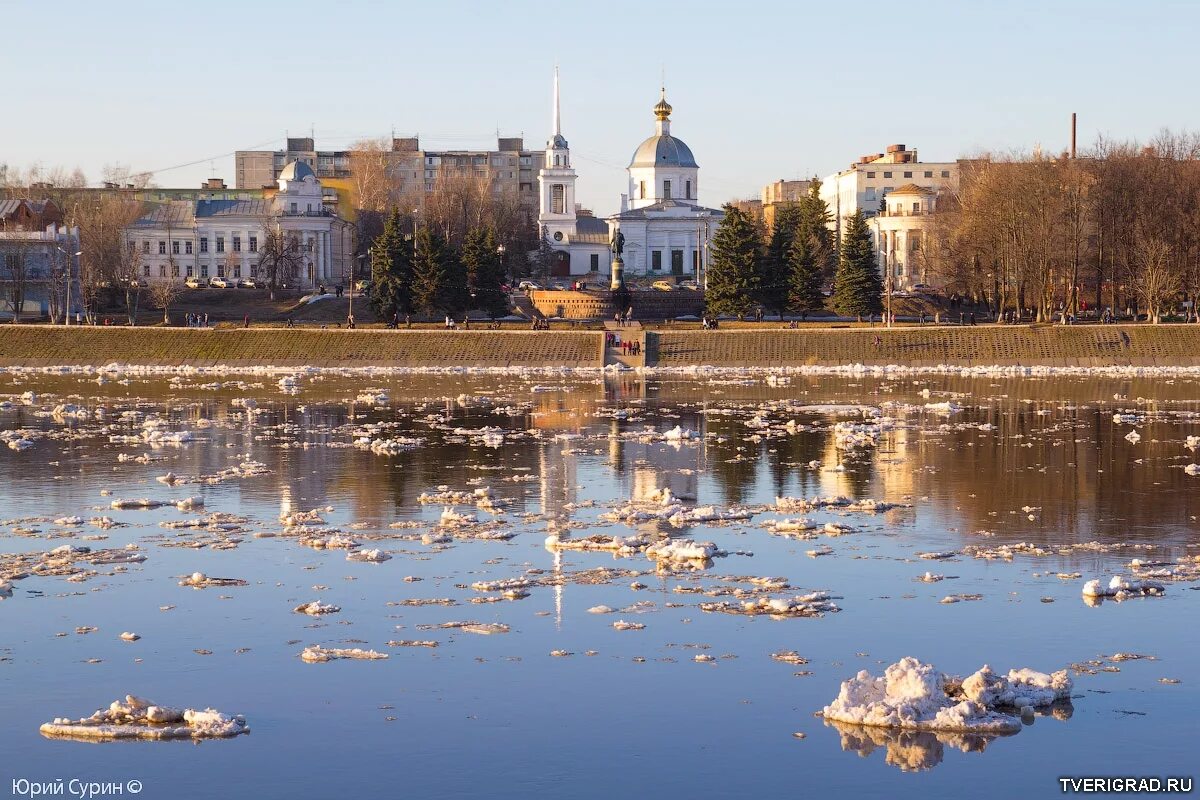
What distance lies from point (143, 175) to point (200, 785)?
471 feet

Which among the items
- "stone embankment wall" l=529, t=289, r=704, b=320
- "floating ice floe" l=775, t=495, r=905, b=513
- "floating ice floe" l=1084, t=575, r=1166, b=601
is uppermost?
"stone embankment wall" l=529, t=289, r=704, b=320

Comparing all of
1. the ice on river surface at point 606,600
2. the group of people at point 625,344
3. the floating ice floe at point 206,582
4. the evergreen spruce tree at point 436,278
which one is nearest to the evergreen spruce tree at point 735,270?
the group of people at point 625,344

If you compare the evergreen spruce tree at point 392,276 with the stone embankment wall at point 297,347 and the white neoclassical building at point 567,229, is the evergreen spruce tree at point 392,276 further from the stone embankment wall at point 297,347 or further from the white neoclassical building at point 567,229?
the white neoclassical building at point 567,229

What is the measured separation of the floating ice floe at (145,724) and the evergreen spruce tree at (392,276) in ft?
217

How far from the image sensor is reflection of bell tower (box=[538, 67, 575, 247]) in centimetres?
12375

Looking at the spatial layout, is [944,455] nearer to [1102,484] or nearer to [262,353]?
[1102,484]

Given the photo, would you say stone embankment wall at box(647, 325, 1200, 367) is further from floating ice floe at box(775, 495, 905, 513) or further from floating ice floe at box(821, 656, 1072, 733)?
floating ice floe at box(821, 656, 1072, 733)

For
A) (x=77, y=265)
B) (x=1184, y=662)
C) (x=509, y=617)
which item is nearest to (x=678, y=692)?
(x=509, y=617)

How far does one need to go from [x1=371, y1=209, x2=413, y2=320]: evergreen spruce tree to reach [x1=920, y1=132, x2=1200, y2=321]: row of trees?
89.9 feet

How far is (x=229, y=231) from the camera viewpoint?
118 meters

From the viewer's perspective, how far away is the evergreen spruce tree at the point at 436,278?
262 feet

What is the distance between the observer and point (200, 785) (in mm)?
13422

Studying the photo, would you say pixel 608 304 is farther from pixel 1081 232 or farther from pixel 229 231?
pixel 229 231

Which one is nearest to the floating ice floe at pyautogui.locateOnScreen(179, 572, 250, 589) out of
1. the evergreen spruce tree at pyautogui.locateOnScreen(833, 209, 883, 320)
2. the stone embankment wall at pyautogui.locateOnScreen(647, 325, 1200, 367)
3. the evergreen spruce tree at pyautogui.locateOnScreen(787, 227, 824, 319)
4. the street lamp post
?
the stone embankment wall at pyautogui.locateOnScreen(647, 325, 1200, 367)
